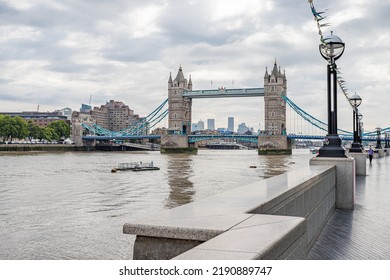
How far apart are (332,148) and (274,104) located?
3297 inches

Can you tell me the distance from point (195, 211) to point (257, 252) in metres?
1.41

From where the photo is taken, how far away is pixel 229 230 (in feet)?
9.83

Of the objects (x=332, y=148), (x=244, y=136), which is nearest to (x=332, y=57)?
(x=332, y=148)

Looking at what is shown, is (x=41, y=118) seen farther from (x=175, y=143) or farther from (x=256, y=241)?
(x=256, y=241)

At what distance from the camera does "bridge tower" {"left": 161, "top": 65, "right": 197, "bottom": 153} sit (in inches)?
3548

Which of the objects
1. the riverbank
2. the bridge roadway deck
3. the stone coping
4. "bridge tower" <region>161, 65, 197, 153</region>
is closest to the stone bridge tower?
"bridge tower" <region>161, 65, 197, 153</region>

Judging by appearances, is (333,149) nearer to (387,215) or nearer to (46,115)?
(387,215)

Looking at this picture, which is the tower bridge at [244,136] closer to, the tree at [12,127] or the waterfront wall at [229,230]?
the tree at [12,127]

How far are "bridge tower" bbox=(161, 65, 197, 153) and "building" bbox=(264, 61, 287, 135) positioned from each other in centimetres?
1753

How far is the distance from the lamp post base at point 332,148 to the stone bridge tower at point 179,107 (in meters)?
84.7

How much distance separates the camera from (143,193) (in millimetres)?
18719

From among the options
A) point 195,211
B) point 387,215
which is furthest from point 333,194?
point 195,211

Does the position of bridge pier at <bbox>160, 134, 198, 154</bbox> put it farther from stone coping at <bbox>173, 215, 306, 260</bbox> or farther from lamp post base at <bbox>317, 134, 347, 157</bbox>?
stone coping at <bbox>173, 215, 306, 260</bbox>

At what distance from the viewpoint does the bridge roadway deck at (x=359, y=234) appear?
5469 mm
